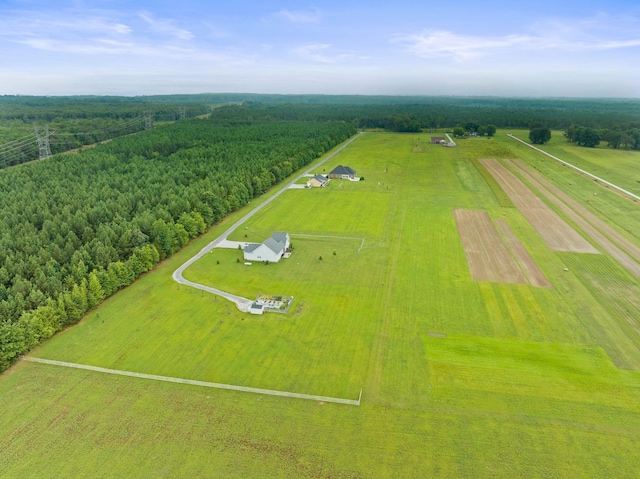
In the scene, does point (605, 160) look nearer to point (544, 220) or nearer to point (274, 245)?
point (544, 220)

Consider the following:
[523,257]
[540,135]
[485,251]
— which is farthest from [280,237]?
[540,135]

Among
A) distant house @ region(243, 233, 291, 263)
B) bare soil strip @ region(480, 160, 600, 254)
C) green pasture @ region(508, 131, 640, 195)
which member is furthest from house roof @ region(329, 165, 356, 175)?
green pasture @ region(508, 131, 640, 195)

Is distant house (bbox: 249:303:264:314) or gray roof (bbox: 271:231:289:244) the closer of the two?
distant house (bbox: 249:303:264:314)

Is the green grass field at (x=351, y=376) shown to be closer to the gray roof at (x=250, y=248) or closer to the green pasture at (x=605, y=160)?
the gray roof at (x=250, y=248)

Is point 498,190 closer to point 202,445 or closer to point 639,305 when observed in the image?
point 639,305

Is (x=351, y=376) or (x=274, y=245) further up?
(x=274, y=245)

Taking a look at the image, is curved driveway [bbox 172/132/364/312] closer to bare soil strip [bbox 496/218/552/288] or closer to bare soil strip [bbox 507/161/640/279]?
bare soil strip [bbox 496/218/552/288]
